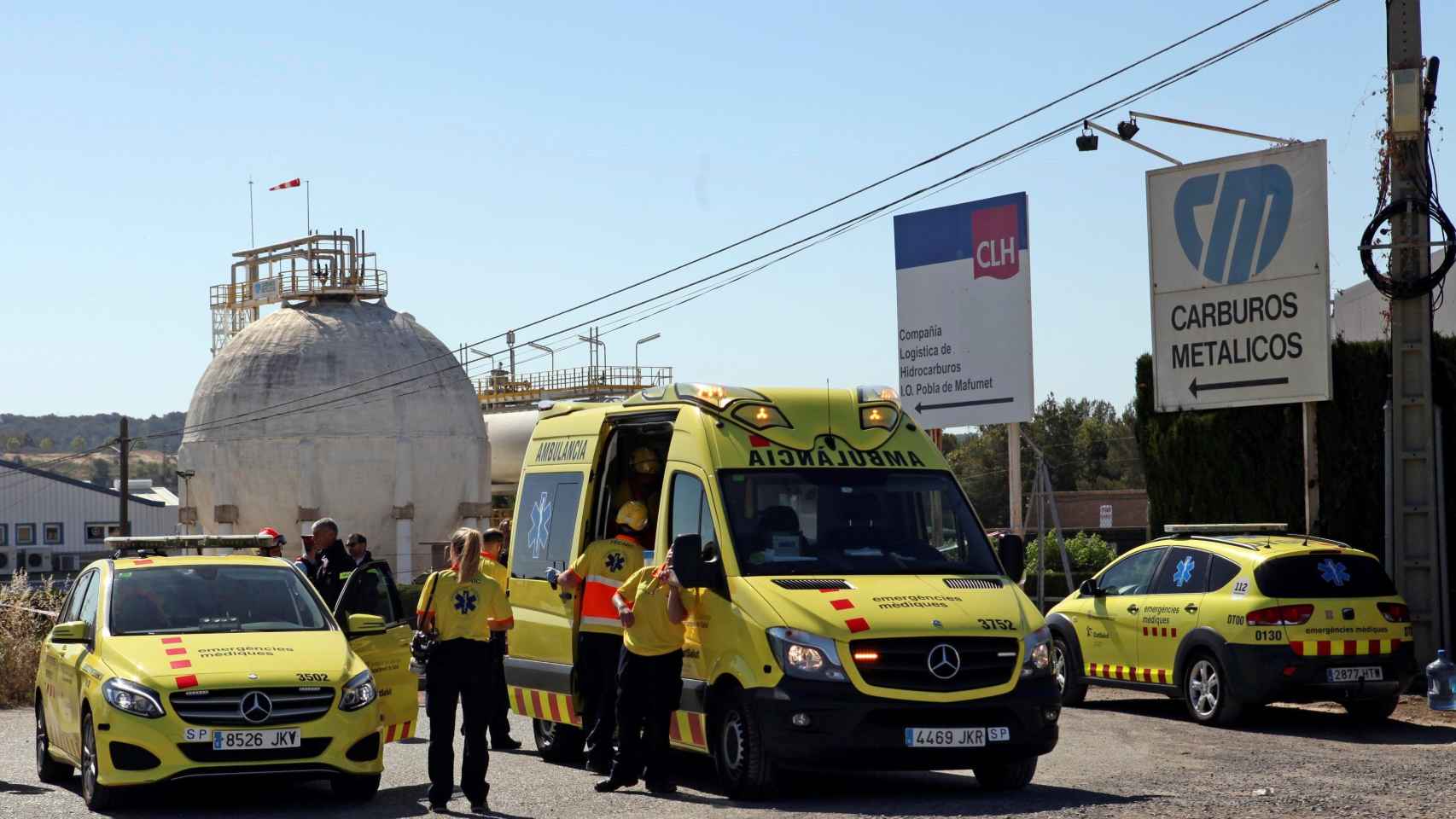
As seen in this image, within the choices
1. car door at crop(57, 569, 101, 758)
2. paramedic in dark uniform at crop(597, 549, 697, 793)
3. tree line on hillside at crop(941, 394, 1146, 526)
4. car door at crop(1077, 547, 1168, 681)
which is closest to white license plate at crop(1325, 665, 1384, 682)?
car door at crop(1077, 547, 1168, 681)

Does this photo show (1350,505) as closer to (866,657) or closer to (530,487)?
(530,487)

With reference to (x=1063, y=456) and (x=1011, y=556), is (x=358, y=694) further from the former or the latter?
(x=1063, y=456)

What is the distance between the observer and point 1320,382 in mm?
19000

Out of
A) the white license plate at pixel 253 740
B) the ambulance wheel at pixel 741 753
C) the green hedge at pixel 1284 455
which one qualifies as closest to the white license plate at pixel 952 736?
the ambulance wheel at pixel 741 753

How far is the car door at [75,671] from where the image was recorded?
1164cm

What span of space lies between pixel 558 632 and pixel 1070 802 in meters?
4.41

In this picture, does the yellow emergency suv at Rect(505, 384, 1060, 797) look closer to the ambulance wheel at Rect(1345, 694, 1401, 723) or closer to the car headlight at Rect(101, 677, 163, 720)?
the car headlight at Rect(101, 677, 163, 720)

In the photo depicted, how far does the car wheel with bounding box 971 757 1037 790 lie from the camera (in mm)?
11258

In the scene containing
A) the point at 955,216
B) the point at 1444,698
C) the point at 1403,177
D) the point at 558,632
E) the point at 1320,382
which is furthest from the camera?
the point at 955,216

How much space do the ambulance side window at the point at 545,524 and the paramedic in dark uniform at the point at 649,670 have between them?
1.96 meters

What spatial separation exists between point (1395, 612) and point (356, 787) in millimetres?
8558

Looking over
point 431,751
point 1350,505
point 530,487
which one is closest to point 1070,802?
point 431,751

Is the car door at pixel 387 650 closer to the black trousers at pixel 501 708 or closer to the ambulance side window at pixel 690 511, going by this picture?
the black trousers at pixel 501 708

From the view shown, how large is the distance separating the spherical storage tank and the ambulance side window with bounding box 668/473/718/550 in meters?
47.7
